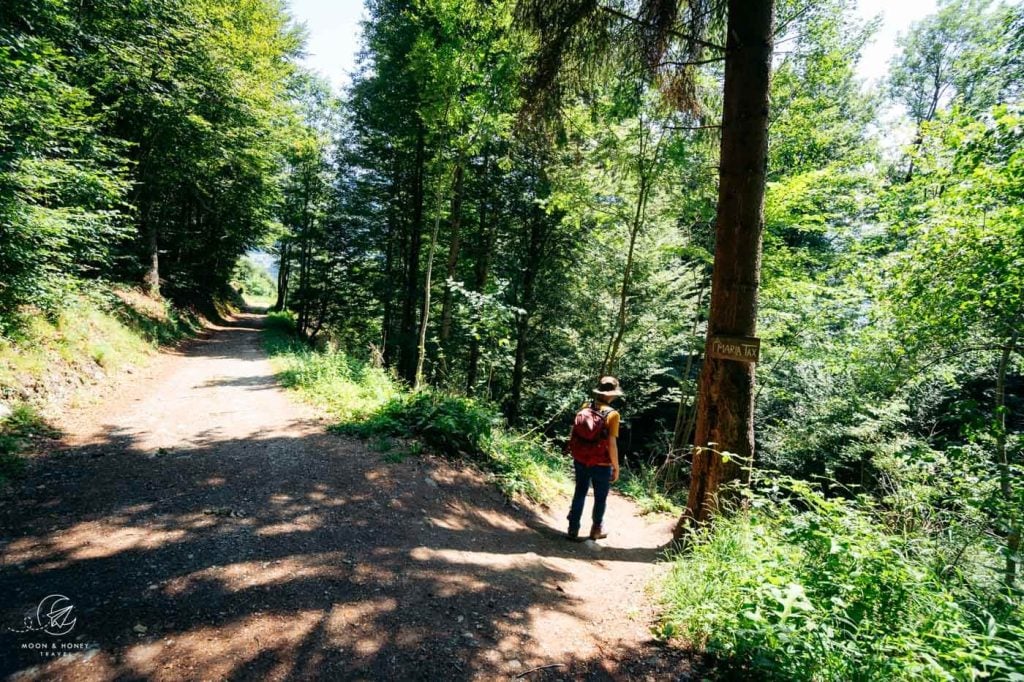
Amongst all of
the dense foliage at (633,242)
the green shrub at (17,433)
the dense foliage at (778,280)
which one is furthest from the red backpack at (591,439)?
the green shrub at (17,433)

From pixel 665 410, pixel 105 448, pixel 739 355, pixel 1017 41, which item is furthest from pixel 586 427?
pixel 665 410

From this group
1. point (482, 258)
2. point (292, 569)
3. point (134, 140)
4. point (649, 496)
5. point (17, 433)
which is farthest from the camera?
point (482, 258)

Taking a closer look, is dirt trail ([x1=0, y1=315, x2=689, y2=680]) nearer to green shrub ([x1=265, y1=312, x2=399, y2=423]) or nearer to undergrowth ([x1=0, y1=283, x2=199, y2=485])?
undergrowth ([x1=0, y1=283, x2=199, y2=485])

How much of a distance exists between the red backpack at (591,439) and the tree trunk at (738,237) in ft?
4.31

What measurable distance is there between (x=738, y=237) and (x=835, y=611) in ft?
10.6

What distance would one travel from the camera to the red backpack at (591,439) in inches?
217

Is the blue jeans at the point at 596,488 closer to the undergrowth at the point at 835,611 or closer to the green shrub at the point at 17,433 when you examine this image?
the undergrowth at the point at 835,611

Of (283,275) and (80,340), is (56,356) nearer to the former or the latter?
(80,340)

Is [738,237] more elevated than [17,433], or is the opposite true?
[738,237]

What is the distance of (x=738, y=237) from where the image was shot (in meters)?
4.27

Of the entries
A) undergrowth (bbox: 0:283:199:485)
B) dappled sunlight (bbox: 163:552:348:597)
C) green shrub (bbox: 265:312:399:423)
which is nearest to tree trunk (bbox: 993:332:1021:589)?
dappled sunlight (bbox: 163:552:348:597)

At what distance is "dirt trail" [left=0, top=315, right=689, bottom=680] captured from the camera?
261 cm

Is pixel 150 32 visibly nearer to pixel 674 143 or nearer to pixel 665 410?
pixel 674 143

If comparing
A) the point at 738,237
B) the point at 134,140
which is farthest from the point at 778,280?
the point at 134,140
